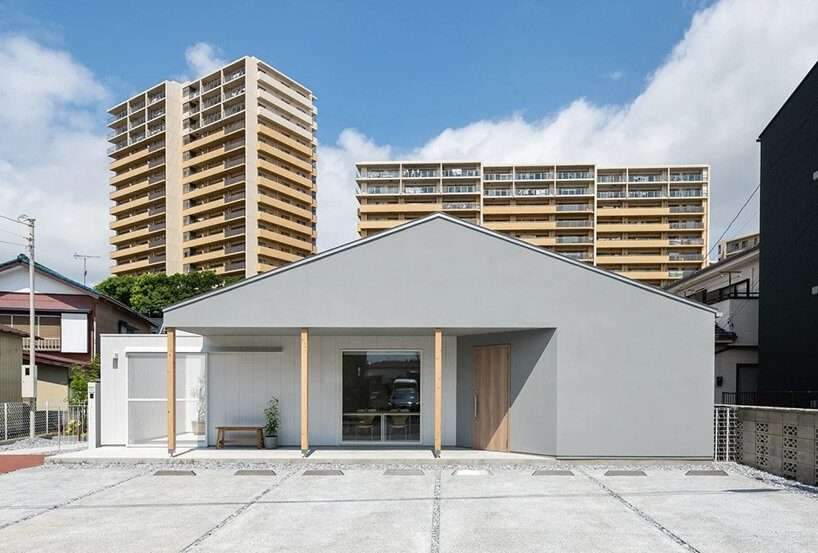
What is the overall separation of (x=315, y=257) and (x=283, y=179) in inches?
1911

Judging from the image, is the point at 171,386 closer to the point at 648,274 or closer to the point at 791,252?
the point at 791,252

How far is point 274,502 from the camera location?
23.5ft

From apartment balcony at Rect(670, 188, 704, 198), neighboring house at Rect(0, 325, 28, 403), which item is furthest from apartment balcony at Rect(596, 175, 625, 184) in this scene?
neighboring house at Rect(0, 325, 28, 403)

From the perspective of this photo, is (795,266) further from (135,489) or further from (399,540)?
(135,489)

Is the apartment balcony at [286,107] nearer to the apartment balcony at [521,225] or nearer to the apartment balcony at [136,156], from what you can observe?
the apartment balcony at [136,156]

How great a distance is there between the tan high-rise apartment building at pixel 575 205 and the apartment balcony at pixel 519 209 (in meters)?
0.12

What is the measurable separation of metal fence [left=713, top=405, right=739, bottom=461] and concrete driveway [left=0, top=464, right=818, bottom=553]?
64 cm

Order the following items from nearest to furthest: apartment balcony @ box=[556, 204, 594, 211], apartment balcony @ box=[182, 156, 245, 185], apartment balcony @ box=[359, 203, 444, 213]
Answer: apartment balcony @ box=[182, 156, 245, 185]
apartment balcony @ box=[556, 204, 594, 211]
apartment balcony @ box=[359, 203, 444, 213]

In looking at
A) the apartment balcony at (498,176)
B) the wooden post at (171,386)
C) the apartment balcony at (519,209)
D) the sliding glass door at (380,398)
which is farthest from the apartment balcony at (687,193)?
the wooden post at (171,386)

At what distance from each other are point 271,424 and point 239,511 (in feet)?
14.5

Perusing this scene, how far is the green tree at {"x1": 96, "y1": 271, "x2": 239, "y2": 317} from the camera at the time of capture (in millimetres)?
39688

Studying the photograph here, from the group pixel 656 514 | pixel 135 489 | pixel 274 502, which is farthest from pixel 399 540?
pixel 135 489

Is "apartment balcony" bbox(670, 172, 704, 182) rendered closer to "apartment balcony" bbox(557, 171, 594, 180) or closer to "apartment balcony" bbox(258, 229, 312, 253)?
"apartment balcony" bbox(557, 171, 594, 180)

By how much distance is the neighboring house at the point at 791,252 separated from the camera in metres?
12.2
